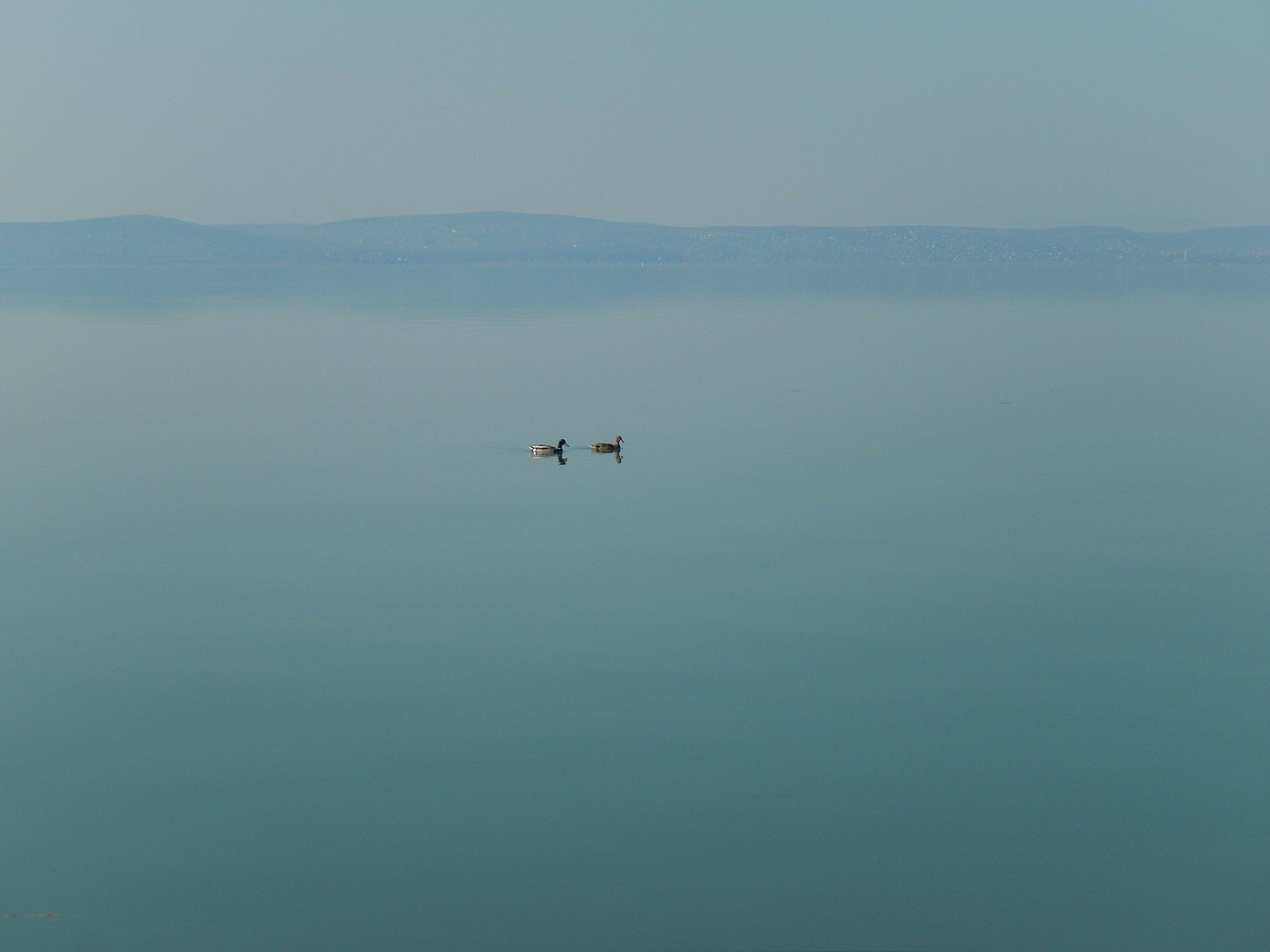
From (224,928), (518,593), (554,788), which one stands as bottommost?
(224,928)

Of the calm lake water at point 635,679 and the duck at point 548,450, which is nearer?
the calm lake water at point 635,679

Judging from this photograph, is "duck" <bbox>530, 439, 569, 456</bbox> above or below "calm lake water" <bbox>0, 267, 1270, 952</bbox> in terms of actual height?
above

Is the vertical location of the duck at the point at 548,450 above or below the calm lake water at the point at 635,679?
above

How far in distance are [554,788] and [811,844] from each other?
2.00 meters

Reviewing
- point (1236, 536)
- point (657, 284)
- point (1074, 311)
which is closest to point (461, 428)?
point (1236, 536)

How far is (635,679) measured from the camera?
1374cm

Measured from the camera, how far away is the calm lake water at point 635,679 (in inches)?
394

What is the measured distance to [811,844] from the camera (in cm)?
1059

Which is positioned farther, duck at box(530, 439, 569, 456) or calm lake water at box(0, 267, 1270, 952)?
duck at box(530, 439, 569, 456)

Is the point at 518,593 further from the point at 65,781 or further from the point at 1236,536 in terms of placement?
the point at 1236,536

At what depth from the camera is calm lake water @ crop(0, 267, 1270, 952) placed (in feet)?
32.9

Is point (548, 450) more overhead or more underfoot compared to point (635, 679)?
more overhead

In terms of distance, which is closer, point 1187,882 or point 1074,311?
point 1187,882

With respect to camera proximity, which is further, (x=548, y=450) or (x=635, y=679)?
(x=548, y=450)
